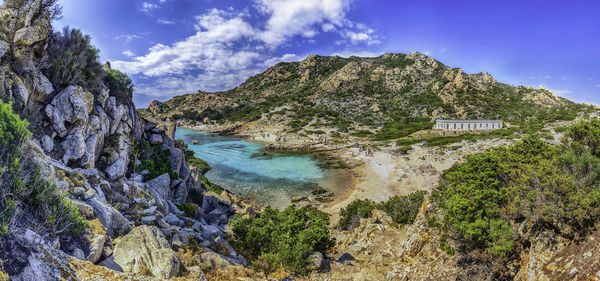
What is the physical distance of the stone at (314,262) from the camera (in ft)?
32.7

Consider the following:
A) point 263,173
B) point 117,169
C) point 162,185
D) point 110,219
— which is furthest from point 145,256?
point 263,173

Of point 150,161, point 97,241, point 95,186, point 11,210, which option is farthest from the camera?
point 150,161

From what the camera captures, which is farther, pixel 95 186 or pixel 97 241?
pixel 95 186

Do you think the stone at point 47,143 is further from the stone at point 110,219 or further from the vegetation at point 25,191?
the vegetation at point 25,191

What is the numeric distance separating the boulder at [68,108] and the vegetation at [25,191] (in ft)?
21.8

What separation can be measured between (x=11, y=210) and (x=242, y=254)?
852 centimetres

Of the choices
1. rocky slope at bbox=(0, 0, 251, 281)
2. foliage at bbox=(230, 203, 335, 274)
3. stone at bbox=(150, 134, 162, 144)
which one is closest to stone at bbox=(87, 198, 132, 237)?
rocky slope at bbox=(0, 0, 251, 281)

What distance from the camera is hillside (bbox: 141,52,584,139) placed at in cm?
7319

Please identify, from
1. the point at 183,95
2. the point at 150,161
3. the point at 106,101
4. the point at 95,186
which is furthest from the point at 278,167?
the point at 183,95

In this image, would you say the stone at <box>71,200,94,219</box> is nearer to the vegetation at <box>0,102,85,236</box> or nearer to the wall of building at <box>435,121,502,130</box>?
the vegetation at <box>0,102,85,236</box>

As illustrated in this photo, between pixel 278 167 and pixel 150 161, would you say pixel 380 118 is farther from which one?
pixel 150 161

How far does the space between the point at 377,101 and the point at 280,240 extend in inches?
3935

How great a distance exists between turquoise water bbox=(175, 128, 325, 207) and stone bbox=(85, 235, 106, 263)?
1939 cm

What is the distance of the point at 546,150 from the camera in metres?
10.6
